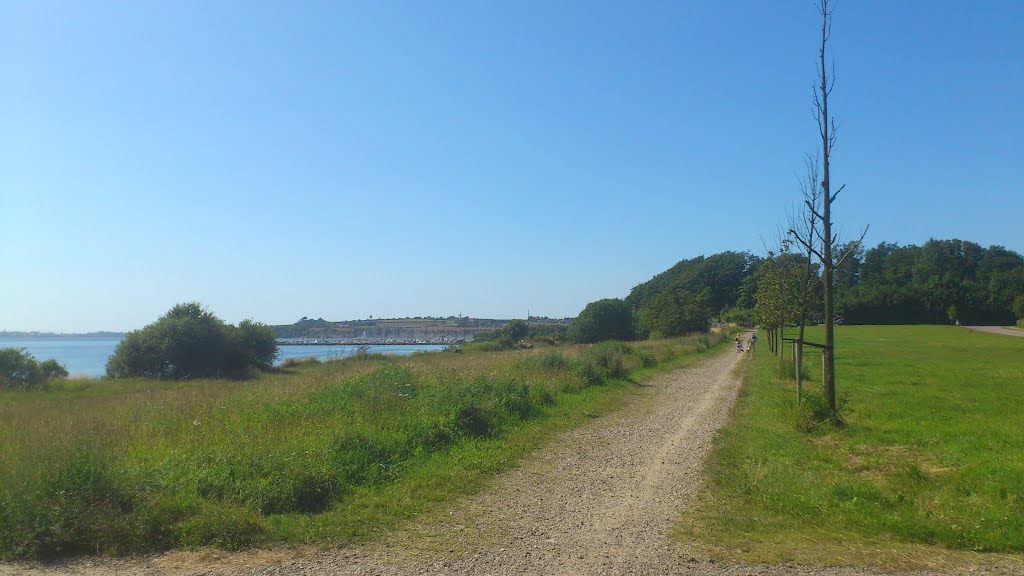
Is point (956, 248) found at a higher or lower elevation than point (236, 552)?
higher

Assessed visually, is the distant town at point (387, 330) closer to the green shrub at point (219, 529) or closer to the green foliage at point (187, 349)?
the green foliage at point (187, 349)

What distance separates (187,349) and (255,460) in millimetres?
37491

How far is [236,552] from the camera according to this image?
20.4ft

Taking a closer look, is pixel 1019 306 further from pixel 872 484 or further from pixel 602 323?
pixel 872 484

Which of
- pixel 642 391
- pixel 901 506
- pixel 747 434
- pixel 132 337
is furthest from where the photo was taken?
pixel 132 337

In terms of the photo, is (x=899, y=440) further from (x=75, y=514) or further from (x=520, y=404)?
(x=75, y=514)

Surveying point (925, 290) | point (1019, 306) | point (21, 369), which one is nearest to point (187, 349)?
point (21, 369)

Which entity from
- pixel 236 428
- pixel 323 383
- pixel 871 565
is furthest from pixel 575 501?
pixel 323 383

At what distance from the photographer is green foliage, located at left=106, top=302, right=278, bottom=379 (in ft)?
129

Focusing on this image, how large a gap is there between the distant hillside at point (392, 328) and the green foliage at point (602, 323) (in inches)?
647

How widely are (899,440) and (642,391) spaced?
33.7 feet

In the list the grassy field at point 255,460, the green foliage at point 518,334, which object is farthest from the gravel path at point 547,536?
the green foliage at point 518,334

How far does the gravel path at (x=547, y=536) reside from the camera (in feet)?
18.8

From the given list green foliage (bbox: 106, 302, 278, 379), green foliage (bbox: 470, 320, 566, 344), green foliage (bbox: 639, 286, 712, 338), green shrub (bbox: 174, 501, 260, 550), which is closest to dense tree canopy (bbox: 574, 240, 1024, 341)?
green foliage (bbox: 639, 286, 712, 338)
